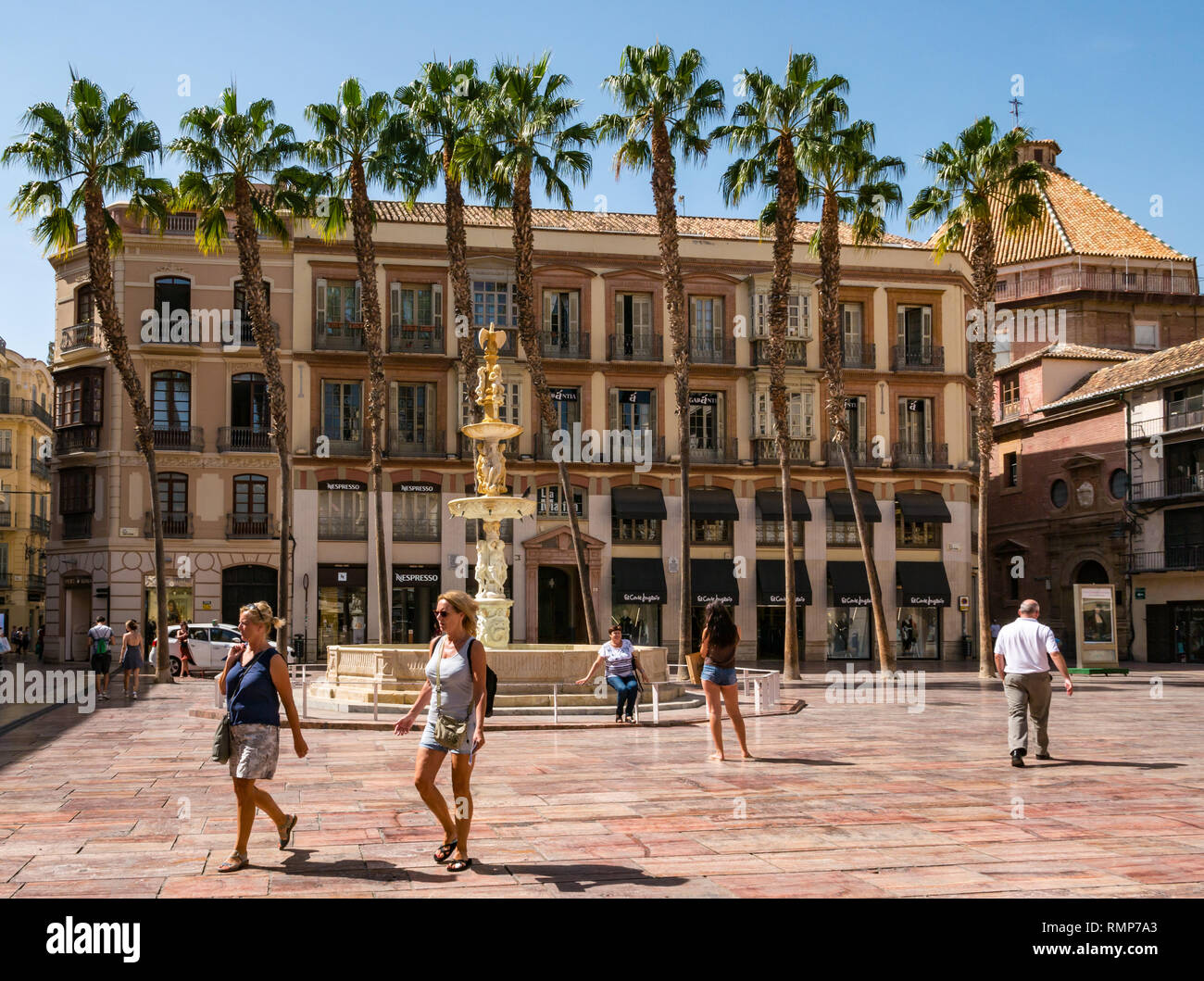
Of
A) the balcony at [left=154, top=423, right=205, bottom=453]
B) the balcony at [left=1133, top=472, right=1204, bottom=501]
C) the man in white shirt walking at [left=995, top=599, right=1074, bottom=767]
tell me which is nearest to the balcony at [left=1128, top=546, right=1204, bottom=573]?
the balcony at [left=1133, top=472, right=1204, bottom=501]

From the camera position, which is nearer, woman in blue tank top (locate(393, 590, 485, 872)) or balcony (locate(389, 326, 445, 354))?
woman in blue tank top (locate(393, 590, 485, 872))

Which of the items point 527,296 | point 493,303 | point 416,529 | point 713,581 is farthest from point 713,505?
point 527,296

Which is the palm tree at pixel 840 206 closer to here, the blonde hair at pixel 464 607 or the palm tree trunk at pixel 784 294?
the palm tree trunk at pixel 784 294

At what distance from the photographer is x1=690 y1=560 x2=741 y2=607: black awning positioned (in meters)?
45.6

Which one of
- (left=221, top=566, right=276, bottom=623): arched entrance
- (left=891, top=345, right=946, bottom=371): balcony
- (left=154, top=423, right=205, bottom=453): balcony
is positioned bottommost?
(left=221, top=566, right=276, bottom=623): arched entrance

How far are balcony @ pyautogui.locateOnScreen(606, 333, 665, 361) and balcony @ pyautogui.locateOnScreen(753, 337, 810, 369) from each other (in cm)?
356

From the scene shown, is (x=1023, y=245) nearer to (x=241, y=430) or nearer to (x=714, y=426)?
(x=714, y=426)

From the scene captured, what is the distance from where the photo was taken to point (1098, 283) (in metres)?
60.3

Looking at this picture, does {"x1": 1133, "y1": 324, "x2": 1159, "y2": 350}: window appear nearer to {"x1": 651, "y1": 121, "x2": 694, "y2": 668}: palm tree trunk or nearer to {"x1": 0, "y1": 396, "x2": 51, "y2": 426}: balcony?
{"x1": 651, "y1": 121, "x2": 694, "y2": 668}: palm tree trunk

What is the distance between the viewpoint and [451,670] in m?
8.52

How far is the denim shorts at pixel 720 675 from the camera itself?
46.2ft

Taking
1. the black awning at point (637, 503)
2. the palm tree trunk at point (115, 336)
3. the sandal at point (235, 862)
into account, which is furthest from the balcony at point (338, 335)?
the sandal at point (235, 862)

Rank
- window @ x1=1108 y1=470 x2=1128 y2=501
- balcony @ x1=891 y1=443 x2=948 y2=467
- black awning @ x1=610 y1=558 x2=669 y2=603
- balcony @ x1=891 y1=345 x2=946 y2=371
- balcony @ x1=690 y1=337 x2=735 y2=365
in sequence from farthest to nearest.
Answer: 1. window @ x1=1108 y1=470 x2=1128 y2=501
2. balcony @ x1=891 y1=345 x2=946 y2=371
3. balcony @ x1=891 y1=443 x2=948 y2=467
4. balcony @ x1=690 y1=337 x2=735 y2=365
5. black awning @ x1=610 y1=558 x2=669 y2=603

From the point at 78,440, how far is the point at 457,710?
4032 centimetres
